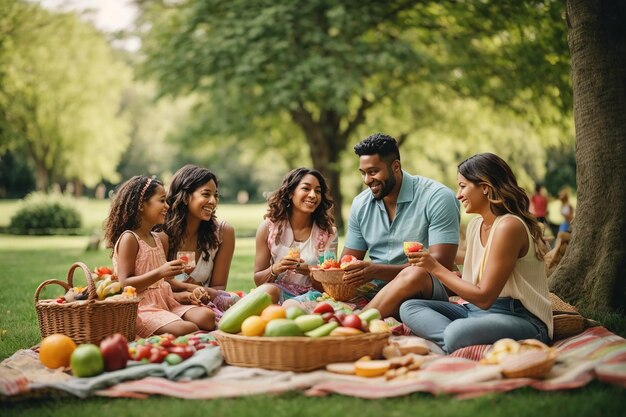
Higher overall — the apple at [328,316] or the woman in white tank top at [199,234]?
the woman in white tank top at [199,234]

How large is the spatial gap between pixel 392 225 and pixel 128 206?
256cm

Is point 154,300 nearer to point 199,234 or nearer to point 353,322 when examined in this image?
point 199,234

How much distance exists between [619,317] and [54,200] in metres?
24.0

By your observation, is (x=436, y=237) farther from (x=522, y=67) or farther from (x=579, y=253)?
(x=522, y=67)

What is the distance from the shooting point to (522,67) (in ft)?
59.1

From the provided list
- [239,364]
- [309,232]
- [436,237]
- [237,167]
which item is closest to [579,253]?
[436,237]

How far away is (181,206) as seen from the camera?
22.9 feet

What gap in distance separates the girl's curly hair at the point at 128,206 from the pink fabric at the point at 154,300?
0.19m

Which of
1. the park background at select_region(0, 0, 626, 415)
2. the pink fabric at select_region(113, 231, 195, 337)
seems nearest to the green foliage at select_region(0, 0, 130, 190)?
the park background at select_region(0, 0, 626, 415)

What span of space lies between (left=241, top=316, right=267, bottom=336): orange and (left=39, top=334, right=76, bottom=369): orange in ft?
4.35

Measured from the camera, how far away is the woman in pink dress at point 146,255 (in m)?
6.11

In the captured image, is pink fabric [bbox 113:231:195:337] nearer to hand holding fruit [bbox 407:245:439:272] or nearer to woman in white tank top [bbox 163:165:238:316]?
woman in white tank top [bbox 163:165:238:316]

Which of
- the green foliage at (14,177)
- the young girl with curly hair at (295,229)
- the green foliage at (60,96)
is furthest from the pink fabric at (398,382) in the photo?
the green foliage at (14,177)

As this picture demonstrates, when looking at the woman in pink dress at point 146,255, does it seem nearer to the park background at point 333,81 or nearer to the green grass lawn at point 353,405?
the park background at point 333,81
